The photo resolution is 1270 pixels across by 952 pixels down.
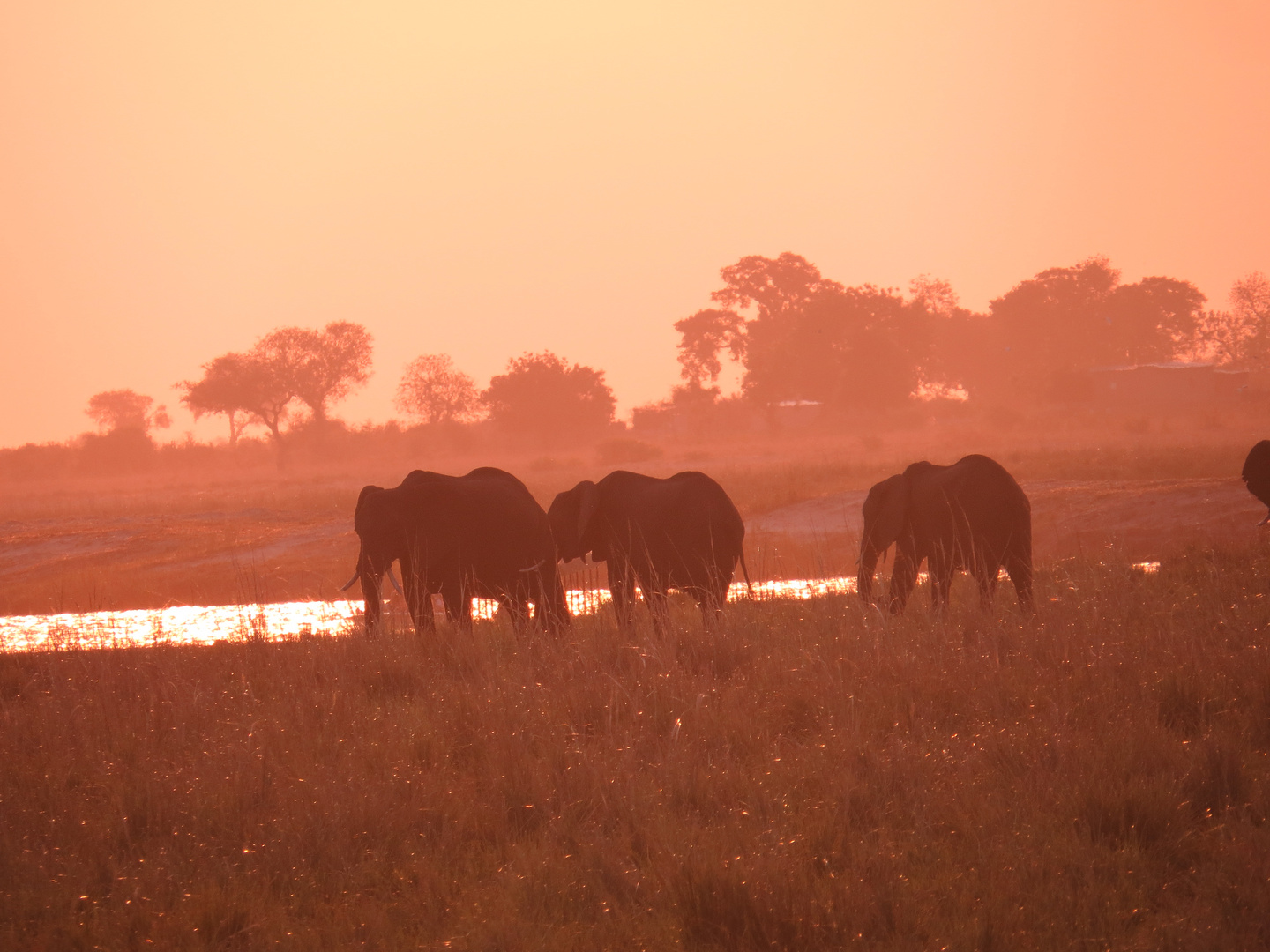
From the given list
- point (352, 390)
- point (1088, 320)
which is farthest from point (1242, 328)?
point (352, 390)

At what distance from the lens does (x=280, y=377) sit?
66188 millimetres

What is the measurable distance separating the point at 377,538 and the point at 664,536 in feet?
8.16

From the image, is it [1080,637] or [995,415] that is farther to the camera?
[995,415]

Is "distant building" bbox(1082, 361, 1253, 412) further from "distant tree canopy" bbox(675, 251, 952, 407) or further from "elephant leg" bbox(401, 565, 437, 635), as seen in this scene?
"elephant leg" bbox(401, 565, 437, 635)

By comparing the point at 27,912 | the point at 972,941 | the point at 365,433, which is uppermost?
the point at 365,433

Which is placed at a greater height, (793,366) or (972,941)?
(793,366)

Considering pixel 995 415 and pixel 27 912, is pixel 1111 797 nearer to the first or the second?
pixel 27 912

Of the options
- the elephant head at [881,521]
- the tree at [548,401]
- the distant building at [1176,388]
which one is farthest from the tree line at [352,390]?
the elephant head at [881,521]

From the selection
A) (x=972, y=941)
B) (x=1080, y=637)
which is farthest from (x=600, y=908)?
(x=1080, y=637)

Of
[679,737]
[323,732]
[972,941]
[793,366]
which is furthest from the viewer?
[793,366]

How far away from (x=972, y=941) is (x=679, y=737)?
2.37 m

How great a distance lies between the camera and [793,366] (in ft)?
192

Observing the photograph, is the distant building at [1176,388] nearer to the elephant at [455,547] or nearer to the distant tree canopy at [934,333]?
the distant tree canopy at [934,333]

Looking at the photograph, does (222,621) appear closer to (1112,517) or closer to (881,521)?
(881,521)
